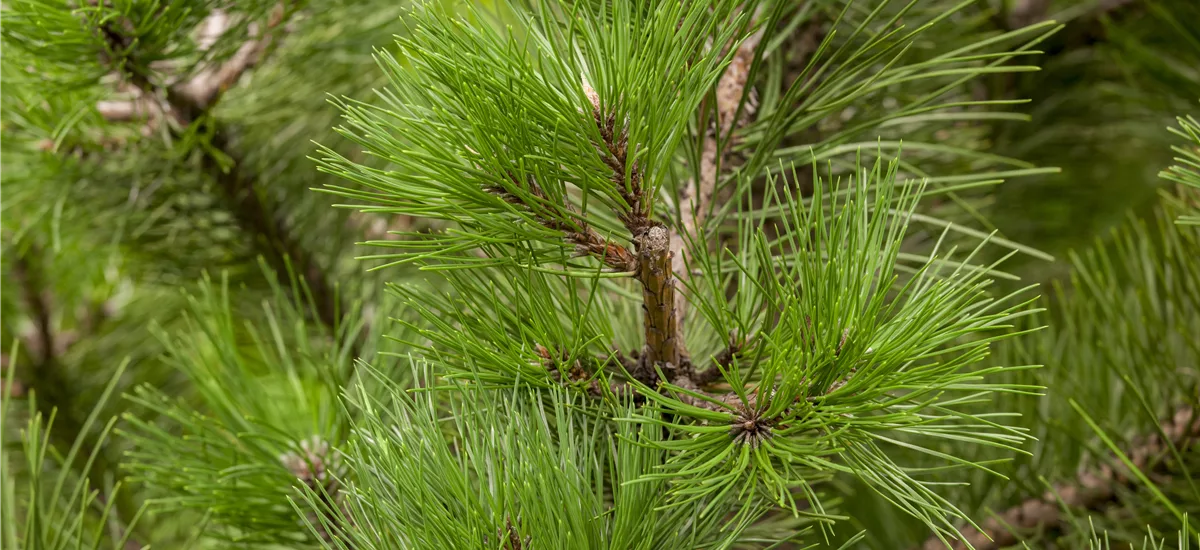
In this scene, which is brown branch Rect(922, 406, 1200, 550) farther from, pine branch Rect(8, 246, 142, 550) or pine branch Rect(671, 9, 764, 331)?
pine branch Rect(8, 246, 142, 550)

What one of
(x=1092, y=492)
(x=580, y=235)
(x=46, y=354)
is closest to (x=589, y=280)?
(x=580, y=235)

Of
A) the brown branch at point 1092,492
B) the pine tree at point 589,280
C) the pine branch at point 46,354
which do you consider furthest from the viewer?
the pine branch at point 46,354

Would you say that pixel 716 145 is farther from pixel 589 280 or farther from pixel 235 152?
pixel 235 152

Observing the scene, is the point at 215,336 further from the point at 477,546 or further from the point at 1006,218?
the point at 1006,218

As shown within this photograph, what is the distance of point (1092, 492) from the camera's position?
406 millimetres

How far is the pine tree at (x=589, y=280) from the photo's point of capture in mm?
239

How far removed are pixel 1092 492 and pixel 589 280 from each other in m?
0.26

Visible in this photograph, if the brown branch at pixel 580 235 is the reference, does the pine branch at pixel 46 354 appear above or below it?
below

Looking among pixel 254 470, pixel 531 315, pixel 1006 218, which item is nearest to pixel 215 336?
pixel 254 470

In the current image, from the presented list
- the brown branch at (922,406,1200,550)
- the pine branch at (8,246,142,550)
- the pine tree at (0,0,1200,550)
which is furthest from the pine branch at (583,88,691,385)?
the pine branch at (8,246,142,550)

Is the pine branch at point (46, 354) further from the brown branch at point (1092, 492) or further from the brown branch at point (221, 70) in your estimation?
the brown branch at point (1092, 492)

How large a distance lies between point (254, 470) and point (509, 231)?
164 millimetres

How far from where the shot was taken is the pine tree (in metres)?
0.24

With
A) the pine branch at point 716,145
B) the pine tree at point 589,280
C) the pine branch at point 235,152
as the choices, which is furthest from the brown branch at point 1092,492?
the pine branch at point 235,152
